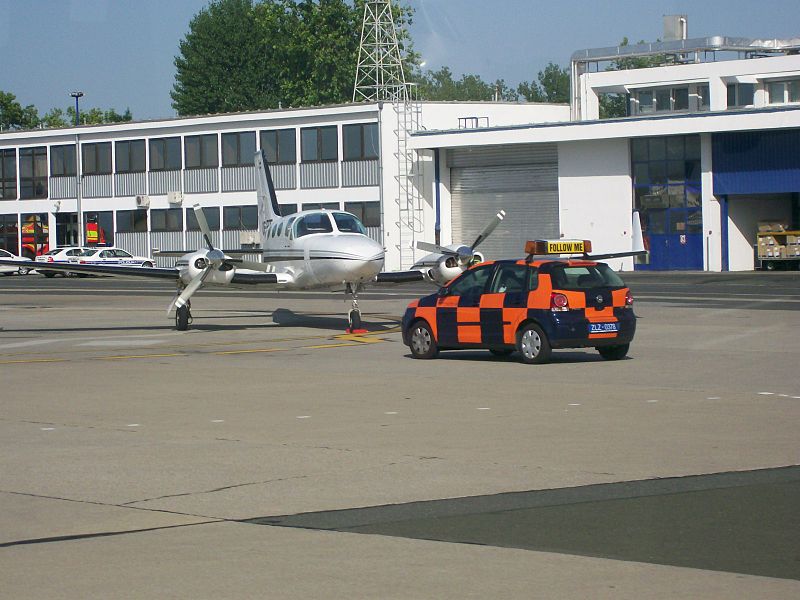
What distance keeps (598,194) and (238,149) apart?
22.2m

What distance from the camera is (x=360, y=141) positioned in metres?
64.4

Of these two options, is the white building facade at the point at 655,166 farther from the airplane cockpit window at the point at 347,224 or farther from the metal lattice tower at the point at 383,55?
the airplane cockpit window at the point at 347,224

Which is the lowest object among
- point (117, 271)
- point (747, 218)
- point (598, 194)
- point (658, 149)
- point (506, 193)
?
point (117, 271)

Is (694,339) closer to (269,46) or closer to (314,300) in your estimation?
(314,300)

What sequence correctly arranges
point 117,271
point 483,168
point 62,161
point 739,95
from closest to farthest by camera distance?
1. point 117,271
2. point 739,95
3. point 483,168
4. point 62,161

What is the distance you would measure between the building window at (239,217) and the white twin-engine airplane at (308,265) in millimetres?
37976

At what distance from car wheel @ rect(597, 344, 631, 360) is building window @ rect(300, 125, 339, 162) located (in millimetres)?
47349

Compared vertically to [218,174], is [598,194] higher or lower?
lower

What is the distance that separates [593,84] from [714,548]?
193 ft

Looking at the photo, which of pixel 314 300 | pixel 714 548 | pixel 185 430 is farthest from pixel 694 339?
pixel 314 300

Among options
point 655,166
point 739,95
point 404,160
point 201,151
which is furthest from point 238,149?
point 739,95

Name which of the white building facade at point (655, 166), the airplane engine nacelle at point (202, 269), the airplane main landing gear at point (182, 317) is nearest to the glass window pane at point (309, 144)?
the white building facade at point (655, 166)

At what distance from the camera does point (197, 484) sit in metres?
9.53

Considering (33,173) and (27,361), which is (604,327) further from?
(33,173)
